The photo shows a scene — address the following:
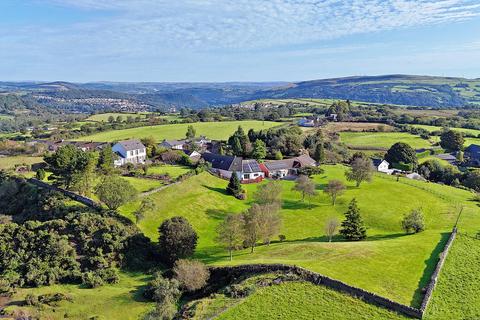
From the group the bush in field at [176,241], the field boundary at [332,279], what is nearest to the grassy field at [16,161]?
the bush in field at [176,241]

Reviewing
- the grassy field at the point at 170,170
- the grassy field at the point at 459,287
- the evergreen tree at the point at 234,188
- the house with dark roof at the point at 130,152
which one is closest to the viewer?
the grassy field at the point at 459,287

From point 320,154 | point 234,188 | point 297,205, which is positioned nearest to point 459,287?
point 297,205

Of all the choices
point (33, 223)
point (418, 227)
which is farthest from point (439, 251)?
point (33, 223)

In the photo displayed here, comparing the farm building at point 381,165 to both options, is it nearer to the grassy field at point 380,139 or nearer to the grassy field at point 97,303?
the grassy field at point 380,139

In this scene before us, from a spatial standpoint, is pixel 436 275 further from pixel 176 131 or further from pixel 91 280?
pixel 176 131

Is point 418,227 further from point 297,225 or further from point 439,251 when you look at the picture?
point 297,225

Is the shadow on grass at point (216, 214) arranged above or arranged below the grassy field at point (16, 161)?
below

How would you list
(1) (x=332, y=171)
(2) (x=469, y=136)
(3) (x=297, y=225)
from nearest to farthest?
1. (3) (x=297, y=225)
2. (1) (x=332, y=171)
3. (2) (x=469, y=136)

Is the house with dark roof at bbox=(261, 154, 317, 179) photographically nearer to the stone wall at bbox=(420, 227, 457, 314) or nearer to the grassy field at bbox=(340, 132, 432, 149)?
Result: the grassy field at bbox=(340, 132, 432, 149)
